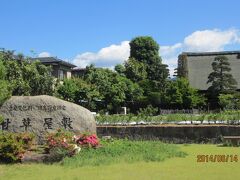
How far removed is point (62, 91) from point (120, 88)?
5.95 m

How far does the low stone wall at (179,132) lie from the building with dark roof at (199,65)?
35.8 metres

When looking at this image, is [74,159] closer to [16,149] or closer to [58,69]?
[16,149]

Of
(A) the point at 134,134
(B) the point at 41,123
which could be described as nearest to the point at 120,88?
(A) the point at 134,134

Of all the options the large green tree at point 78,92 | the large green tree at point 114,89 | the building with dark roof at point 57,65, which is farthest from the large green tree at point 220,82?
the building with dark roof at point 57,65

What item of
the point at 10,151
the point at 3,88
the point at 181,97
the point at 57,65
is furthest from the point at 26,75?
the point at 10,151

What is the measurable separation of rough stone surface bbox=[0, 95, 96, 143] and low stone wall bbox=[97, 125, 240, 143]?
3.56 m

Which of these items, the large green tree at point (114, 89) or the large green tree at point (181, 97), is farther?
the large green tree at point (114, 89)

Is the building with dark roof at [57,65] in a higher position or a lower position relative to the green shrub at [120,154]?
higher

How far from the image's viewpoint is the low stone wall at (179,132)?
1859 centimetres

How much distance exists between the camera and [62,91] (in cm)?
4275

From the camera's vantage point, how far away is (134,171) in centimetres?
1132

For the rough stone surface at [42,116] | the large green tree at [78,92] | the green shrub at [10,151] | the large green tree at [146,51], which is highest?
the large green tree at [146,51]

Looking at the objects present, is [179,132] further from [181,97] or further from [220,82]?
[220,82]
